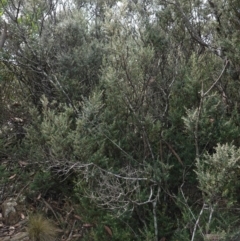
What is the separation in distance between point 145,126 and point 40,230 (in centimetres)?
148

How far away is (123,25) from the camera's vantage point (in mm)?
5602

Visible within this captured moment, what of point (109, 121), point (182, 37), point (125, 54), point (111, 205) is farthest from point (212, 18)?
point (111, 205)

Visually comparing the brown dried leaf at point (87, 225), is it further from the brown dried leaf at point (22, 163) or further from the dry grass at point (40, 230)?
the brown dried leaf at point (22, 163)

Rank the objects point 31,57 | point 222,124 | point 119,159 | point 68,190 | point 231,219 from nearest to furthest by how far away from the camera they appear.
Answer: point 231,219 → point 222,124 → point 119,159 → point 68,190 → point 31,57

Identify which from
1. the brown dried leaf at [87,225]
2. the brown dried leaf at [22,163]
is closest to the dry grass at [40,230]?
the brown dried leaf at [87,225]

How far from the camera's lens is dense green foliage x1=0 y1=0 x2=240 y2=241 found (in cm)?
408

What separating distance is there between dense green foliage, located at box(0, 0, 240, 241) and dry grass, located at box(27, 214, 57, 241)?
0.39 meters

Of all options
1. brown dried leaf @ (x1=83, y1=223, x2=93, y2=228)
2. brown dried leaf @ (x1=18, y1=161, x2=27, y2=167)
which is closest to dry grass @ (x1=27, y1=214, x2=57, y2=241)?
brown dried leaf @ (x1=83, y1=223, x2=93, y2=228)

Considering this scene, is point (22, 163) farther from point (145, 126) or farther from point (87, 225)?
point (145, 126)

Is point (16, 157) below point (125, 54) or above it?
below

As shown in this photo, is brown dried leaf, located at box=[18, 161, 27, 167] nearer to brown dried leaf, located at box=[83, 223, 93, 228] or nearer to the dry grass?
the dry grass

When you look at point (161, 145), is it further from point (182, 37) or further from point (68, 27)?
point (68, 27)

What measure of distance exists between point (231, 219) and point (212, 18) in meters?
2.60

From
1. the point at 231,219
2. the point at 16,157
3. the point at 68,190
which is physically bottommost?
the point at 231,219
